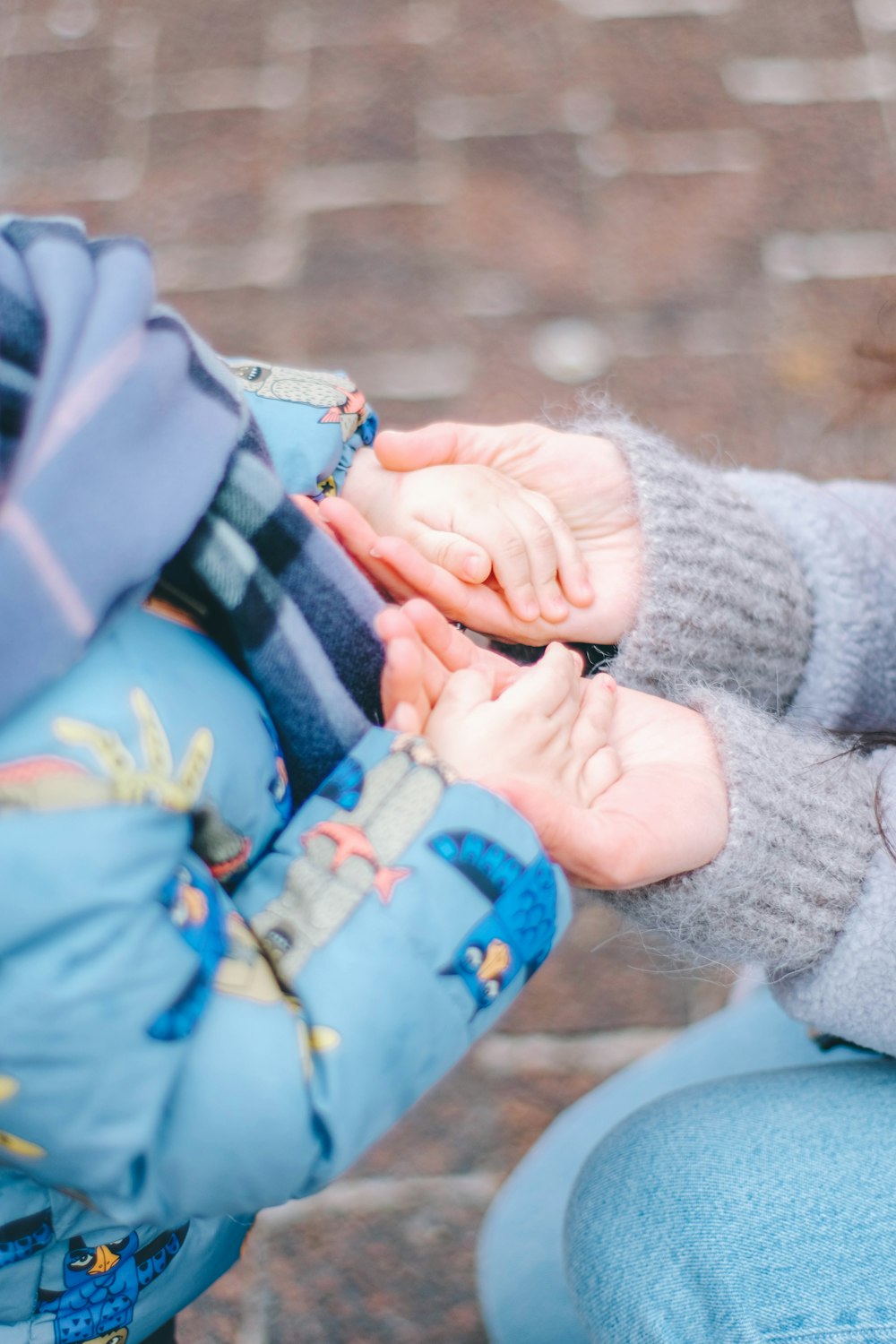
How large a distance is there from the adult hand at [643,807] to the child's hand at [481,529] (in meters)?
0.09

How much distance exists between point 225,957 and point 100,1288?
0.83 ft

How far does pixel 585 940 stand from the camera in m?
1.27

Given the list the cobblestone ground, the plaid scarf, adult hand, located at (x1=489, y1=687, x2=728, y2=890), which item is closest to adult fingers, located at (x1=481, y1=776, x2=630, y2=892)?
adult hand, located at (x1=489, y1=687, x2=728, y2=890)

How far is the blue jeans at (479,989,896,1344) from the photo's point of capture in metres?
0.64

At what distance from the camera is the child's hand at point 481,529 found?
785mm

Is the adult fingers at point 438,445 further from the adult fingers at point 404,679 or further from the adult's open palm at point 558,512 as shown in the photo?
the adult fingers at point 404,679

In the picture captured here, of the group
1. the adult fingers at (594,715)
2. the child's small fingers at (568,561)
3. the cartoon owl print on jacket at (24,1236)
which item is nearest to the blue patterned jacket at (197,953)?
the cartoon owl print on jacket at (24,1236)

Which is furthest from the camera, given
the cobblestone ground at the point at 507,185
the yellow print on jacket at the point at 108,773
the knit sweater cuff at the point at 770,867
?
the cobblestone ground at the point at 507,185

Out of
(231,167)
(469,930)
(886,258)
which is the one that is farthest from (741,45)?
(469,930)

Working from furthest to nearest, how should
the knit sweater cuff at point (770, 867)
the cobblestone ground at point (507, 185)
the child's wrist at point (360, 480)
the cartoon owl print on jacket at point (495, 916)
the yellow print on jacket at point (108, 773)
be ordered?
the cobblestone ground at point (507, 185) < the child's wrist at point (360, 480) < the knit sweater cuff at point (770, 867) < the cartoon owl print on jacket at point (495, 916) < the yellow print on jacket at point (108, 773)

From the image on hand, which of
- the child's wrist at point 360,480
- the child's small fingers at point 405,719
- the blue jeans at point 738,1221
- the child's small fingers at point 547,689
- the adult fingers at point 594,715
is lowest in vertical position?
the blue jeans at point 738,1221

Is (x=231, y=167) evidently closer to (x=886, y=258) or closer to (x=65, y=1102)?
(x=886, y=258)

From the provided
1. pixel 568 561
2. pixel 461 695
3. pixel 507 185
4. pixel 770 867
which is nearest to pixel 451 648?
pixel 461 695

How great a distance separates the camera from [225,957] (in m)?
0.57
